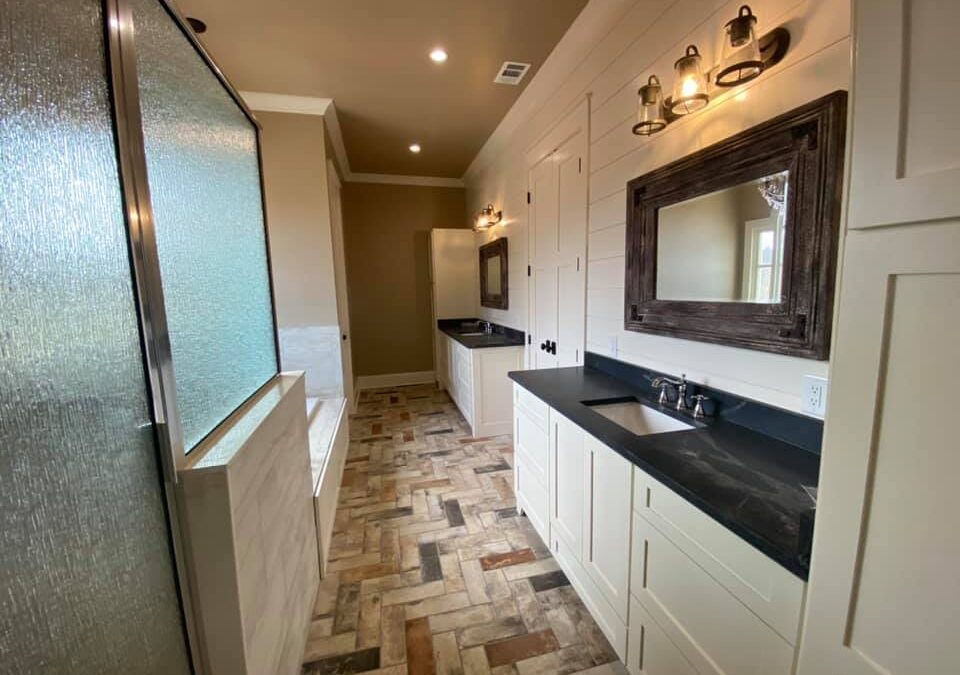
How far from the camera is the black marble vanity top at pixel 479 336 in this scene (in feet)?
12.1

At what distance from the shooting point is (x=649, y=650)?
1258 mm

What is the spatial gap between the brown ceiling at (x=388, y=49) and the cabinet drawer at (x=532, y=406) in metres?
2.12

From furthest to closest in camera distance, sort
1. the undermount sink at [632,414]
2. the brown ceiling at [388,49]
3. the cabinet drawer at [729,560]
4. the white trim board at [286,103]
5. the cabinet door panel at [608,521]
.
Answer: the white trim board at [286,103], the brown ceiling at [388,49], the undermount sink at [632,414], the cabinet door panel at [608,521], the cabinet drawer at [729,560]

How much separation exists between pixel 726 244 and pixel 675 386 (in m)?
0.61

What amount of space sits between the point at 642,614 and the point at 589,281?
1.70 m

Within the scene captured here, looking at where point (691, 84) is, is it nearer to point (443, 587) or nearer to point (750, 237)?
point (750, 237)

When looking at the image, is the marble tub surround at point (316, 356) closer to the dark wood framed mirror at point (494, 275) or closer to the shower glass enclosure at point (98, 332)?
the dark wood framed mirror at point (494, 275)

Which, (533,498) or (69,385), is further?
(533,498)

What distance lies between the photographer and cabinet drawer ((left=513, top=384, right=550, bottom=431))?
1.97m

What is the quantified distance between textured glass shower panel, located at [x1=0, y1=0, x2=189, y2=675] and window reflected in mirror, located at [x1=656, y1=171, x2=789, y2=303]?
1.74 metres

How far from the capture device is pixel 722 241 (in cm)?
150

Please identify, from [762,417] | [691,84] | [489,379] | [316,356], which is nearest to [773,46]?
[691,84]

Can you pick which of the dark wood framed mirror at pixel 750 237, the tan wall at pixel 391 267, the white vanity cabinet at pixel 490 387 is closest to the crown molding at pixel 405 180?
the tan wall at pixel 391 267

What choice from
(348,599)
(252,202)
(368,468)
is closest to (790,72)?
(252,202)
